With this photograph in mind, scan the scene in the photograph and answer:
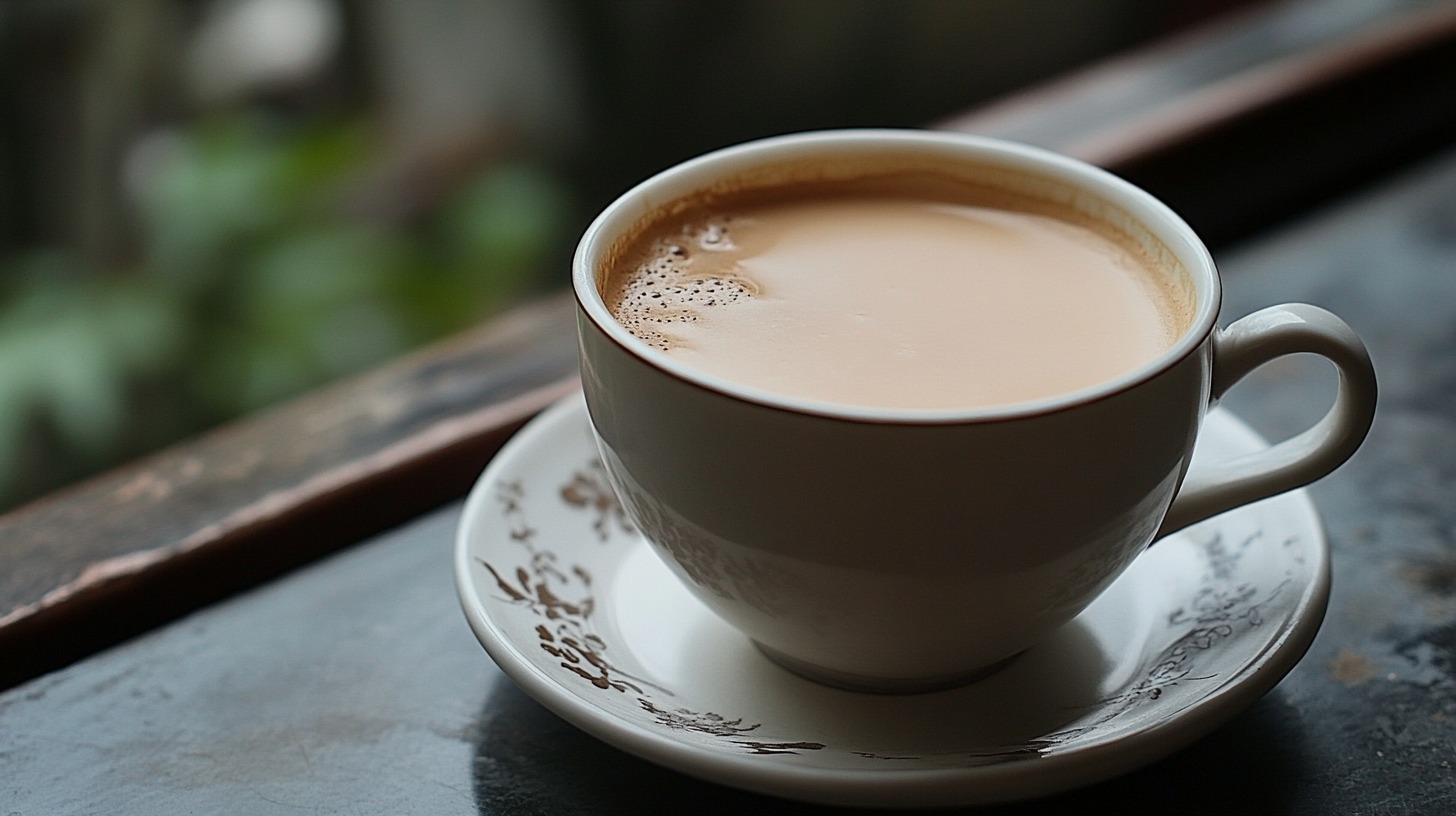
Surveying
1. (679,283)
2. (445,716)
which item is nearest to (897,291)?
(679,283)

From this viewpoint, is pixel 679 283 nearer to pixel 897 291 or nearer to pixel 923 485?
pixel 897 291

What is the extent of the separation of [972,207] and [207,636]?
442 mm

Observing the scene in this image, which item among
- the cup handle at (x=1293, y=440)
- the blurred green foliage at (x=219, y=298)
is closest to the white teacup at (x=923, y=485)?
the cup handle at (x=1293, y=440)

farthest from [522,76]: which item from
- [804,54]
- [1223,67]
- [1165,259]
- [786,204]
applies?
[1165,259]

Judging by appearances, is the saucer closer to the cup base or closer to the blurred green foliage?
the cup base

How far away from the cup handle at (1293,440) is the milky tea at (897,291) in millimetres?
32

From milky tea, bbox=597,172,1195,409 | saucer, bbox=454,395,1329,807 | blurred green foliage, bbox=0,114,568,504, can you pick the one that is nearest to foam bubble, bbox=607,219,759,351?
milky tea, bbox=597,172,1195,409

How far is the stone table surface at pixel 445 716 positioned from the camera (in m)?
0.55

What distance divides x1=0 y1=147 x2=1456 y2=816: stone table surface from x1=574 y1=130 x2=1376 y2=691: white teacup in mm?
77

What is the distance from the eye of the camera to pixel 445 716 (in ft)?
1.98

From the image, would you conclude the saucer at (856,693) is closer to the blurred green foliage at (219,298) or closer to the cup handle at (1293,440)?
the cup handle at (1293,440)

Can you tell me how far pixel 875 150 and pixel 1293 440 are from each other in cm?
25

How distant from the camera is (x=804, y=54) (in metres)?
1.91

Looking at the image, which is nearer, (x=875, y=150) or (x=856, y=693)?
(x=856, y=693)
